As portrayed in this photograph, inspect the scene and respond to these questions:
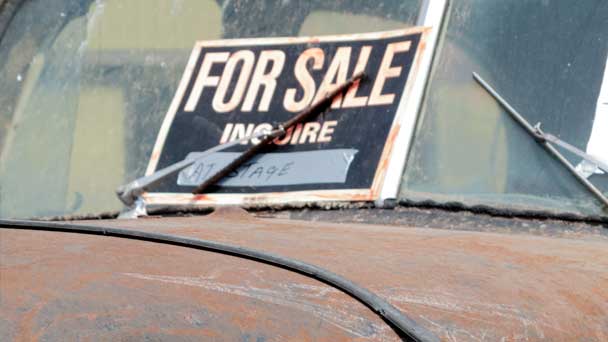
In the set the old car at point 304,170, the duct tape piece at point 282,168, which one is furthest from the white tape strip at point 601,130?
the duct tape piece at point 282,168

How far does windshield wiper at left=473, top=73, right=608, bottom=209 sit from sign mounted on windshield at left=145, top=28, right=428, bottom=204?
20cm

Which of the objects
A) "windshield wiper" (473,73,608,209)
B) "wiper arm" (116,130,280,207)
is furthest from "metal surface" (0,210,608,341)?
"wiper arm" (116,130,280,207)

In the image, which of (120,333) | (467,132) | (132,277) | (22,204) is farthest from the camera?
(22,204)

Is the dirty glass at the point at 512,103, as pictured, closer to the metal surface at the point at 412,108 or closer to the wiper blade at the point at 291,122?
the metal surface at the point at 412,108

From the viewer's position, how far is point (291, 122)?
8.29ft

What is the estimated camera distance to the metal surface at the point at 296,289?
1.35 m

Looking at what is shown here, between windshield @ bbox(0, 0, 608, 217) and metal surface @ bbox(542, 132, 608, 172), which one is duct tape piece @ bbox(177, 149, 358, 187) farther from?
metal surface @ bbox(542, 132, 608, 172)

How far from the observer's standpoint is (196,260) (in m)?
1.65

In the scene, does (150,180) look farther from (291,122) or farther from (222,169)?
(291,122)

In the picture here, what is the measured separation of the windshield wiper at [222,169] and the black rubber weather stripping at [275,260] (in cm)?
63

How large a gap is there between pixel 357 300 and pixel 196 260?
12.2 inches

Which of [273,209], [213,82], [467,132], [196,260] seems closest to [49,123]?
[213,82]

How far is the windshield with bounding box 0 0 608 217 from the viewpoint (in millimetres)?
2248

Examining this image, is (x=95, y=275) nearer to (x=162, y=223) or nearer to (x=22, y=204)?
(x=162, y=223)
